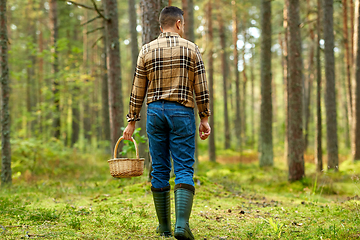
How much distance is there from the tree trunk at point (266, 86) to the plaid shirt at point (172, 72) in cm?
878

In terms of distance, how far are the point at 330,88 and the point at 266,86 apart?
7.27 feet

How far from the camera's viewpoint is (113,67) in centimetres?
805

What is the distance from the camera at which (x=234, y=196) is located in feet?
19.4

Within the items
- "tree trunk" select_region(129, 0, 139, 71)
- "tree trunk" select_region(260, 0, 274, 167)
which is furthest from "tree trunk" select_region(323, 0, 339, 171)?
"tree trunk" select_region(129, 0, 139, 71)

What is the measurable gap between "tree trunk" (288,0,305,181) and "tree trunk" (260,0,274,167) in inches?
149

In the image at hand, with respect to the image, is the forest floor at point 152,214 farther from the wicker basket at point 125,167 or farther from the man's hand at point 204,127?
the man's hand at point 204,127

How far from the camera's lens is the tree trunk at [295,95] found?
745cm

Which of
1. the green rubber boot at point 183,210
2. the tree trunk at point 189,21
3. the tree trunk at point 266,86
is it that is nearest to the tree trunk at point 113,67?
the tree trunk at point 189,21

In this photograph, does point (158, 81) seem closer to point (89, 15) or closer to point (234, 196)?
point (234, 196)

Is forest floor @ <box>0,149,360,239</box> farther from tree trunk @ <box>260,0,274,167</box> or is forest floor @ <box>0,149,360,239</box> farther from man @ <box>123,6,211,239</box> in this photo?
tree trunk @ <box>260,0,274,167</box>

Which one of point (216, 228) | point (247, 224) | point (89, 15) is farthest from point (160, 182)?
point (89, 15)

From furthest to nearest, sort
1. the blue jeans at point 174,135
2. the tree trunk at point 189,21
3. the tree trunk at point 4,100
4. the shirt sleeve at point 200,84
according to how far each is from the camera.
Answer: the tree trunk at point 189,21
the tree trunk at point 4,100
the shirt sleeve at point 200,84
the blue jeans at point 174,135

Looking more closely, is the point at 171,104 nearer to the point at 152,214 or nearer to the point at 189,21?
the point at 152,214

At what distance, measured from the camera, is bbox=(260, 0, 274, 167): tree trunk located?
37.2 feet
